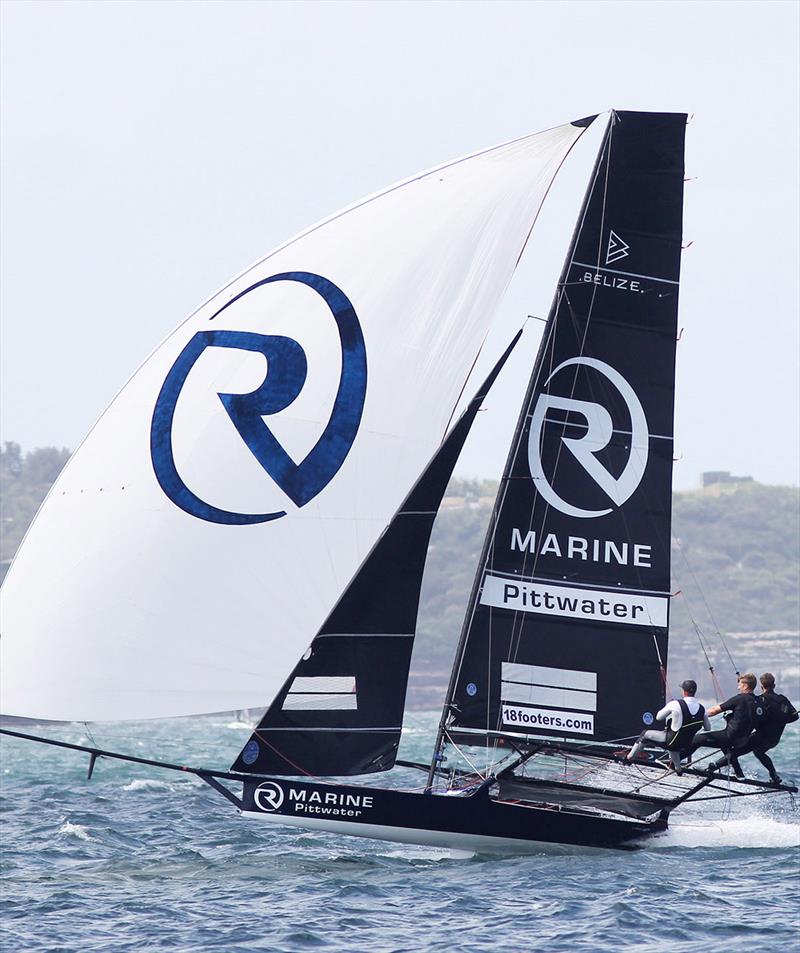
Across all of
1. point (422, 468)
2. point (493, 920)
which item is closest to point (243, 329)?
point (422, 468)

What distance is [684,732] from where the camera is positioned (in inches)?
545

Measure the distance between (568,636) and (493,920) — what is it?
3521 mm

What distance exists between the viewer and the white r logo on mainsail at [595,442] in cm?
1416

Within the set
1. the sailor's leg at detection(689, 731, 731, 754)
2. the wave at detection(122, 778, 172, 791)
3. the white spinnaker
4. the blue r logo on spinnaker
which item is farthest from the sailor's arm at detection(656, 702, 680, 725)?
the wave at detection(122, 778, 172, 791)

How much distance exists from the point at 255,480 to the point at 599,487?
332 cm

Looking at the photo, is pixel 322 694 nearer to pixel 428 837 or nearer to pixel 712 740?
pixel 428 837

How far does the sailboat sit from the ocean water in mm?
479

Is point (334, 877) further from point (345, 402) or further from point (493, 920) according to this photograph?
point (345, 402)

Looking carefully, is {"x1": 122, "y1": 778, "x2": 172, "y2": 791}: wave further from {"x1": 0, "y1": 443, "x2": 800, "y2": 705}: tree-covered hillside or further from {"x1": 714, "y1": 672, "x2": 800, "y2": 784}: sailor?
{"x1": 0, "y1": 443, "x2": 800, "y2": 705}: tree-covered hillside

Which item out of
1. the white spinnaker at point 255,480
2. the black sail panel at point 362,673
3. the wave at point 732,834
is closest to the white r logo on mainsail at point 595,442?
the black sail panel at point 362,673

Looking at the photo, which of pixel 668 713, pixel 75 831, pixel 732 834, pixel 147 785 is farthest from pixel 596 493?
pixel 147 785

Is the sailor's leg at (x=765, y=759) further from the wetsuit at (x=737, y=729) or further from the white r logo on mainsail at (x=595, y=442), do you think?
the white r logo on mainsail at (x=595, y=442)

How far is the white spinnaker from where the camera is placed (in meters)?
12.4

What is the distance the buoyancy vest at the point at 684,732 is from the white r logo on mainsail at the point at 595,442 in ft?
6.44
